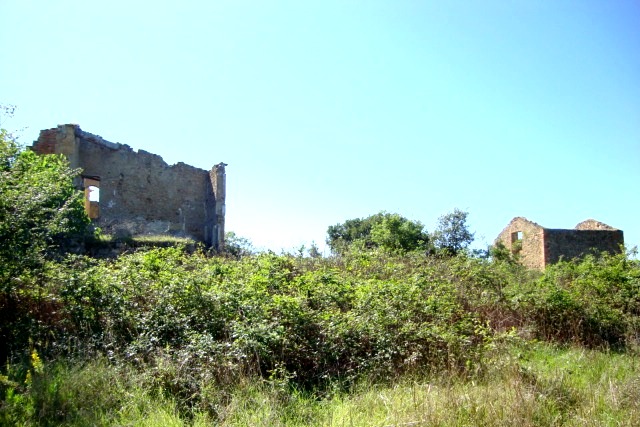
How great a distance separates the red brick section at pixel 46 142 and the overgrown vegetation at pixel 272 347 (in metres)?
10.8

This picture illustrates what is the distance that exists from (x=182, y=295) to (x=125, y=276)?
0.97 meters

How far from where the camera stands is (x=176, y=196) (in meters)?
20.8

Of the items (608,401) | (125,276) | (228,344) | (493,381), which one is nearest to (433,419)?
(493,381)

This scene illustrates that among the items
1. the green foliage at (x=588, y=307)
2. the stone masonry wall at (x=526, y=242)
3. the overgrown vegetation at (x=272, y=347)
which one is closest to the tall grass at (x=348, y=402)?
the overgrown vegetation at (x=272, y=347)

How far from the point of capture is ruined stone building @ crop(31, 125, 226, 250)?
1716cm

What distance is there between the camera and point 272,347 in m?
5.72

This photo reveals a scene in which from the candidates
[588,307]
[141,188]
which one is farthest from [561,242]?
[141,188]

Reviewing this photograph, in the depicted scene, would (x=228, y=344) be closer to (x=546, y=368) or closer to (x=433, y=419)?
(x=433, y=419)

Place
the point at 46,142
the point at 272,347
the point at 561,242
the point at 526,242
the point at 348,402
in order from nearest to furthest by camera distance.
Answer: the point at 348,402, the point at 272,347, the point at 46,142, the point at 561,242, the point at 526,242

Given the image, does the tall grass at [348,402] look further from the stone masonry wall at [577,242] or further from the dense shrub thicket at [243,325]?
the stone masonry wall at [577,242]

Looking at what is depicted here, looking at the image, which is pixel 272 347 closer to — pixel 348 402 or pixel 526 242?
pixel 348 402

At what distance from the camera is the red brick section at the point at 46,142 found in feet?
56.4

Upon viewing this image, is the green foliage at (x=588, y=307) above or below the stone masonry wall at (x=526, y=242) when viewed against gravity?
below

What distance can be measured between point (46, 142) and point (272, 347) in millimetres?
15176
